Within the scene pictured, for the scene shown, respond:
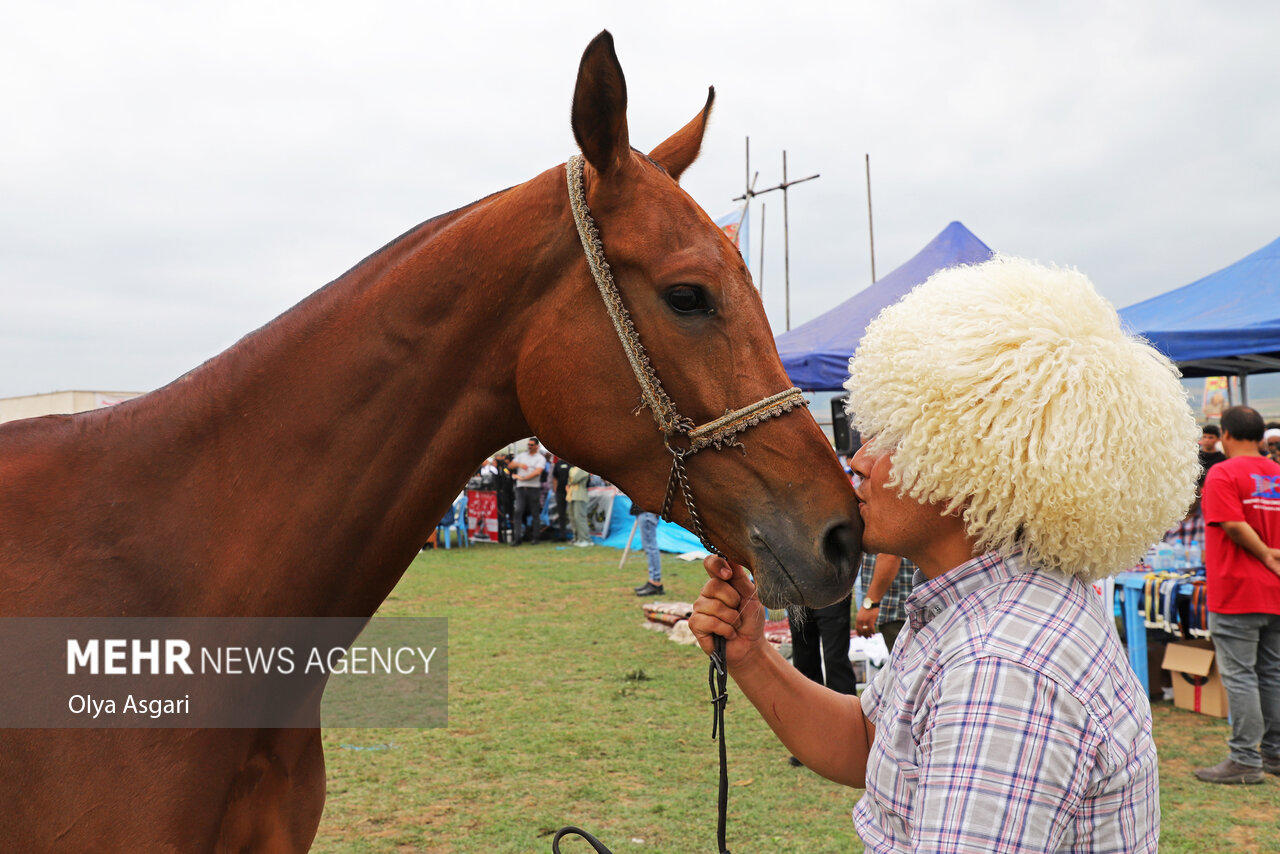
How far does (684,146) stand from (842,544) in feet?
4.11

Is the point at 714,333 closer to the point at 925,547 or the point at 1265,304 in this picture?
the point at 925,547

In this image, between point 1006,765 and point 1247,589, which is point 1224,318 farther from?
point 1006,765

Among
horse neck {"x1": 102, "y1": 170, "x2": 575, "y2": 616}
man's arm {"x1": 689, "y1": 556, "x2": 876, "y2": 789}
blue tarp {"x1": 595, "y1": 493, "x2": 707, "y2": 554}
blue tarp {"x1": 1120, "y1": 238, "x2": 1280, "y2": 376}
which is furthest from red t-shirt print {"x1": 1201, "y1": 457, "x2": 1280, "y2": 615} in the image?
blue tarp {"x1": 595, "y1": 493, "x2": 707, "y2": 554}

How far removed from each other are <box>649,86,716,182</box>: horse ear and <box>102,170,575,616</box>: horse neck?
462 mm

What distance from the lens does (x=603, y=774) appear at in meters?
5.43

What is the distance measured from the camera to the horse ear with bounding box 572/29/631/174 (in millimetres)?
1764

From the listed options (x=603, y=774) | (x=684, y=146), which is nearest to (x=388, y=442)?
(x=684, y=146)

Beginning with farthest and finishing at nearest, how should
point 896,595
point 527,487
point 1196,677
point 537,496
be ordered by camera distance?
1. point 537,496
2. point 527,487
3. point 1196,677
4. point 896,595

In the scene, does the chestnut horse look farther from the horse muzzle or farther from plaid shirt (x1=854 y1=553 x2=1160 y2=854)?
plaid shirt (x1=854 y1=553 x2=1160 y2=854)

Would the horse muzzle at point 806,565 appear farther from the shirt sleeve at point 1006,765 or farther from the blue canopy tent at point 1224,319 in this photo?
the blue canopy tent at point 1224,319

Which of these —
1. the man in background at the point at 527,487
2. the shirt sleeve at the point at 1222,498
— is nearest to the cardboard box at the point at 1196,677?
the shirt sleeve at the point at 1222,498

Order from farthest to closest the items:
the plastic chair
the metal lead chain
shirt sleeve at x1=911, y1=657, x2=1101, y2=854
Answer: the plastic chair, the metal lead chain, shirt sleeve at x1=911, y1=657, x2=1101, y2=854

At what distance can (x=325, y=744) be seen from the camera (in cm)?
596

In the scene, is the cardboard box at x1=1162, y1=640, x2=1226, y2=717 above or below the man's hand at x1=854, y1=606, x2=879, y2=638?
below
